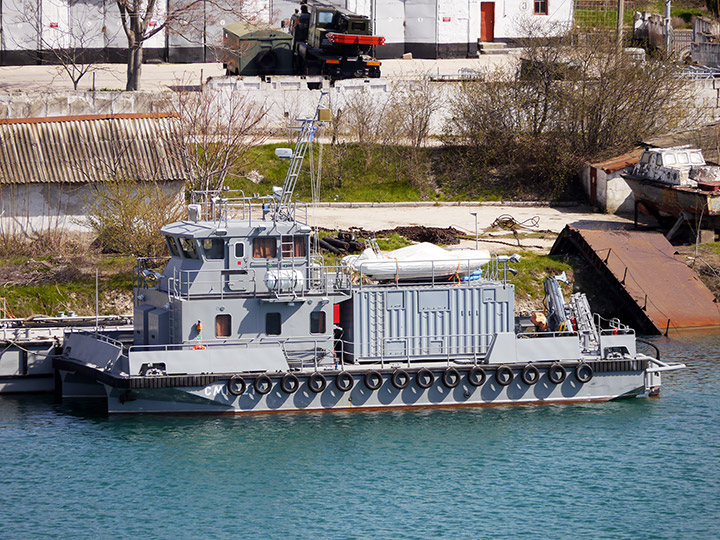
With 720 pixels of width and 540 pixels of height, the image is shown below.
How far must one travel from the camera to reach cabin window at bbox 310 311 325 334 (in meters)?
27.2

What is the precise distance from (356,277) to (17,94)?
61.2 ft

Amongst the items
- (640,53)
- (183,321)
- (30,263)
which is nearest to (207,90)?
(30,263)

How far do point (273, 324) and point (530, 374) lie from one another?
630cm

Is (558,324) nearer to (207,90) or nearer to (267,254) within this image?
(267,254)

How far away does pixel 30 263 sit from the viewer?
3594cm

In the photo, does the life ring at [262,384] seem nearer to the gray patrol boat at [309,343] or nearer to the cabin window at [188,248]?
the gray patrol boat at [309,343]

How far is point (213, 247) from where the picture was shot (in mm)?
26906

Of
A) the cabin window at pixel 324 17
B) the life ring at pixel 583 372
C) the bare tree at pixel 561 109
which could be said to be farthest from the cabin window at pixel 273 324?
the cabin window at pixel 324 17

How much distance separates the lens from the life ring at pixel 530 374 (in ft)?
89.1

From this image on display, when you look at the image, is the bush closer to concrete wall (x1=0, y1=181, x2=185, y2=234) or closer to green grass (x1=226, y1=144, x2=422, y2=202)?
concrete wall (x1=0, y1=181, x2=185, y2=234)

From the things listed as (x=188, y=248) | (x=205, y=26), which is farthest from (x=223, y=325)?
(x=205, y=26)

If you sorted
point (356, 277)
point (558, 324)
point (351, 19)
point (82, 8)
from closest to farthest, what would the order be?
point (558, 324) < point (356, 277) < point (351, 19) < point (82, 8)

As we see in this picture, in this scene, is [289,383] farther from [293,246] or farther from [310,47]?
[310,47]

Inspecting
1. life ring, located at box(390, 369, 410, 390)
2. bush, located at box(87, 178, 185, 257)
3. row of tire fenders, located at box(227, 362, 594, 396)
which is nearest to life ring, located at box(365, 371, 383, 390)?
row of tire fenders, located at box(227, 362, 594, 396)
